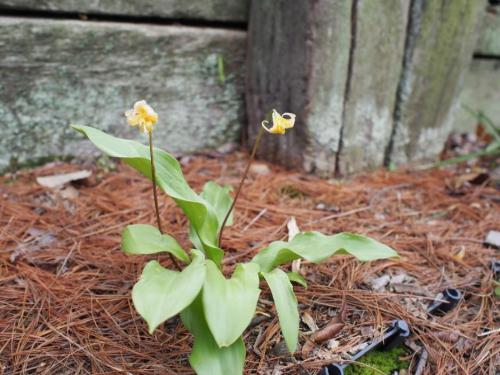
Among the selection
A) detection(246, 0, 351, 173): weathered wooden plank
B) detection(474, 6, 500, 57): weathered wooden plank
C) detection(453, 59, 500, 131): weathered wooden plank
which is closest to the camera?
detection(246, 0, 351, 173): weathered wooden plank

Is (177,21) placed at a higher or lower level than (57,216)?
higher

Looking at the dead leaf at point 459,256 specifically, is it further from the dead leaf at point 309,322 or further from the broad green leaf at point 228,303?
the broad green leaf at point 228,303

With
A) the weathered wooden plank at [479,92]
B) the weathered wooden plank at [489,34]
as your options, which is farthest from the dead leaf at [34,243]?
the weathered wooden plank at [489,34]

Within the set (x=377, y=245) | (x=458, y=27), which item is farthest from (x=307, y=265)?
(x=458, y=27)

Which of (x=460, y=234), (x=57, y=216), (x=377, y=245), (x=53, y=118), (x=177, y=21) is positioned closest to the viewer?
(x=377, y=245)

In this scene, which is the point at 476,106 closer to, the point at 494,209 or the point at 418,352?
the point at 494,209

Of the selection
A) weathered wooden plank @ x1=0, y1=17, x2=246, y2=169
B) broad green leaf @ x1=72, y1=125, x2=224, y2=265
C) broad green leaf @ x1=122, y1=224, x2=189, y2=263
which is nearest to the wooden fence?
weathered wooden plank @ x1=0, y1=17, x2=246, y2=169

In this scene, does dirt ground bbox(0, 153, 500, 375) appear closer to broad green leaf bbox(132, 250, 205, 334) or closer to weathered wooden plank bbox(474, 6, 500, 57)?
broad green leaf bbox(132, 250, 205, 334)

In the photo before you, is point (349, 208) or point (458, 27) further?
point (458, 27)
